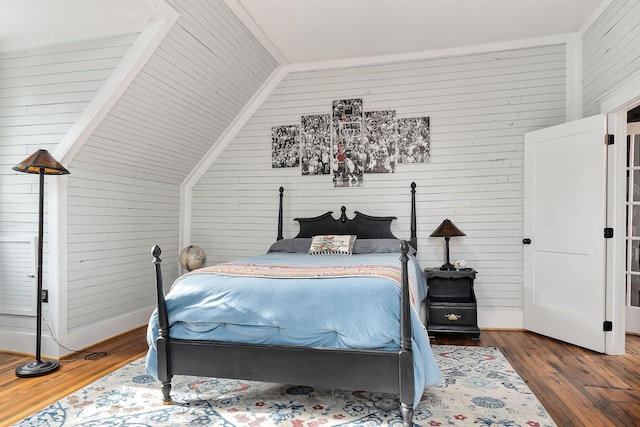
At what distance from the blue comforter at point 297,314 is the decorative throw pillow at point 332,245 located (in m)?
1.54

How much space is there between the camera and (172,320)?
2.30m

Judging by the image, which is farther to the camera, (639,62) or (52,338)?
(52,338)

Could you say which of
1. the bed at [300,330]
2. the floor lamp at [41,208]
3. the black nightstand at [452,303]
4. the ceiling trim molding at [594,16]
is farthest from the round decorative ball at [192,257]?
the ceiling trim molding at [594,16]

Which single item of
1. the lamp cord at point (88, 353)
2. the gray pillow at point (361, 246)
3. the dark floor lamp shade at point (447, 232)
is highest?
the dark floor lamp shade at point (447, 232)

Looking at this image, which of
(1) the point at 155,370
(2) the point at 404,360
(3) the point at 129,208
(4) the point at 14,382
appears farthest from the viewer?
(3) the point at 129,208

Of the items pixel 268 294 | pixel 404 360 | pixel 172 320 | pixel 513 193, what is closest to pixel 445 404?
pixel 404 360

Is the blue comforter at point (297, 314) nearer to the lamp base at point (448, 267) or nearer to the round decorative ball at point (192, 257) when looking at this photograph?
the lamp base at point (448, 267)

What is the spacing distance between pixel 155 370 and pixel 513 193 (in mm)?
3669

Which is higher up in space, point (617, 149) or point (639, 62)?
point (639, 62)

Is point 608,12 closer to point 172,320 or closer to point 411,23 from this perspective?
point 411,23

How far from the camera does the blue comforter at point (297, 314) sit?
2.03 meters

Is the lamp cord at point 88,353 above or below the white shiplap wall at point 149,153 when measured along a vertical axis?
below

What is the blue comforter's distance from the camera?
2025mm

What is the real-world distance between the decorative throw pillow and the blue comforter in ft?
5.06
